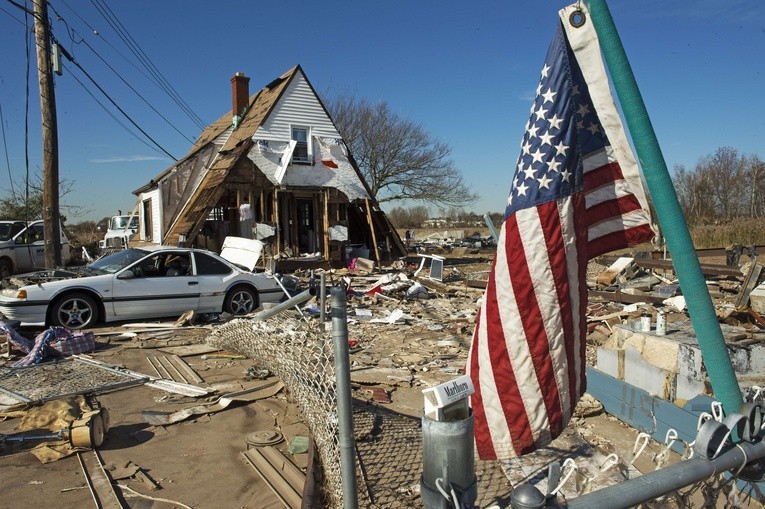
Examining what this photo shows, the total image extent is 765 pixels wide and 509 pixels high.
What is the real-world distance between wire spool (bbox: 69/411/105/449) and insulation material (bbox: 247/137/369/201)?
16.8m

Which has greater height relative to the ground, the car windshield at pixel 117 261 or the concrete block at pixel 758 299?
the car windshield at pixel 117 261

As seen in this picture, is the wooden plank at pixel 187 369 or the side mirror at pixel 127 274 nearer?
the wooden plank at pixel 187 369

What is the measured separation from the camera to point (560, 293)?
2.47 m

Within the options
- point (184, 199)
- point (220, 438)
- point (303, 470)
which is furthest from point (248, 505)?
point (184, 199)

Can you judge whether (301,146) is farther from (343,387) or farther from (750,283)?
(343,387)

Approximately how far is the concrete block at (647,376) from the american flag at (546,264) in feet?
10.6

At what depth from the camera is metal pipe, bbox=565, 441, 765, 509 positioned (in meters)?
1.40

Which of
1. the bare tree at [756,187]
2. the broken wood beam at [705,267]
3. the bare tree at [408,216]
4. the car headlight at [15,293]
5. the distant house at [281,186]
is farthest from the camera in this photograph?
the bare tree at [408,216]

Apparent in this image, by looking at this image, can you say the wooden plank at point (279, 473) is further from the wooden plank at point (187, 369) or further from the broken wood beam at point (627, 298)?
the broken wood beam at point (627, 298)

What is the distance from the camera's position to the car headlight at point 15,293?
9258 mm

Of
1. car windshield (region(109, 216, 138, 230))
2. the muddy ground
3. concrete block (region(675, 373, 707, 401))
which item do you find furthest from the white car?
car windshield (region(109, 216, 138, 230))

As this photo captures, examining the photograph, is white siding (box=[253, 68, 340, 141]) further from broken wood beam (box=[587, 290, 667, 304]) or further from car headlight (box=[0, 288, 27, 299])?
broken wood beam (box=[587, 290, 667, 304])

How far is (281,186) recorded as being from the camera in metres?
20.9

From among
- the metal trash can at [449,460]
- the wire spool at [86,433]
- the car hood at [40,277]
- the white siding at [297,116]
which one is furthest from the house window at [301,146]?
the metal trash can at [449,460]
